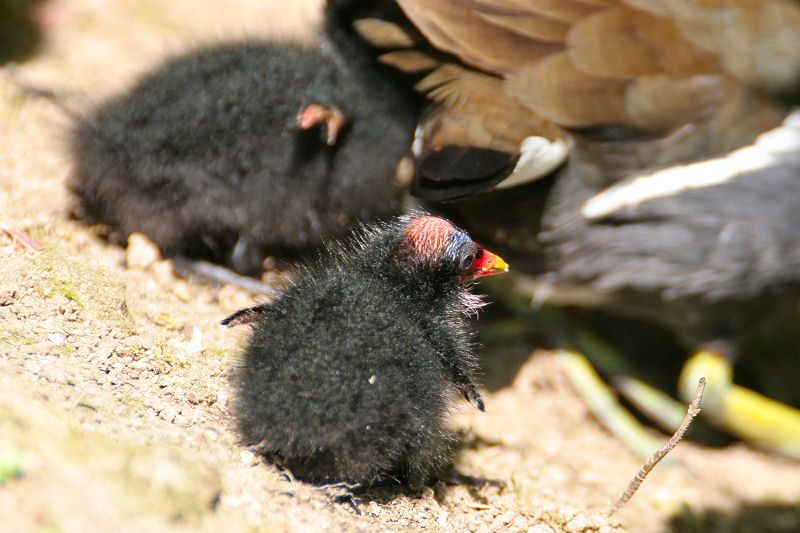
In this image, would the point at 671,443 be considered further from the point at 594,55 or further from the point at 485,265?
the point at 594,55

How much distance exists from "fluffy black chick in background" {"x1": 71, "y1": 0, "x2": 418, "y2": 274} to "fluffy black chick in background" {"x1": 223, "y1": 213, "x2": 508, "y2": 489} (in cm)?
44

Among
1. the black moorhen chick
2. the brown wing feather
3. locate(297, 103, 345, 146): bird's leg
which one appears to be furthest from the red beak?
locate(297, 103, 345, 146): bird's leg

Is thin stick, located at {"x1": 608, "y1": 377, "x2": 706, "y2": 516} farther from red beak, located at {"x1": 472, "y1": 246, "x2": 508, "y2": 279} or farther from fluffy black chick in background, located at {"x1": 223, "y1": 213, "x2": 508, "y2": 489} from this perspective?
red beak, located at {"x1": 472, "y1": 246, "x2": 508, "y2": 279}

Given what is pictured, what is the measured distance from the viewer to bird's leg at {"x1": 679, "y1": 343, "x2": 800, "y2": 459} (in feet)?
7.82

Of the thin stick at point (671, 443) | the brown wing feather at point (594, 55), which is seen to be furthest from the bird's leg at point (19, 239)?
the thin stick at point (671, 443)

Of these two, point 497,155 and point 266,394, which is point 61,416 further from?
point 497,155

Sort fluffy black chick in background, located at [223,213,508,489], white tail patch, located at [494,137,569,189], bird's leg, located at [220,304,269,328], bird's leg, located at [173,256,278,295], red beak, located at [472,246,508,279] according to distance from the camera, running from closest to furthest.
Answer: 1. fluffy black chick in background, located at [223,213,508,489]
2. bird's leg, located at [220,304,269,328]
3. red beak, located at [472,246,508,279]
4. white tail patch, located at [494,137,569,189]
5. bird's leg, located at [173,256,278,295]

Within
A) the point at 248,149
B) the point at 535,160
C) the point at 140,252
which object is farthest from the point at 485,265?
the point at 140,252

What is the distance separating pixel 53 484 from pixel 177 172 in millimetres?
1117

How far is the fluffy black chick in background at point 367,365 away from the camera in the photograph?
1406mm

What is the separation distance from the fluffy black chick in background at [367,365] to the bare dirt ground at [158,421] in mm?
84

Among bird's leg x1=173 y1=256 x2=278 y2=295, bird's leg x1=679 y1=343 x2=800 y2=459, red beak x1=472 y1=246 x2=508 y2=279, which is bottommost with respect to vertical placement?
bird's leg x1=679 y1=343 x2=800 y2=459

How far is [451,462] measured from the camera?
1.81 m

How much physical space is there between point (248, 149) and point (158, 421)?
0.86 meters
